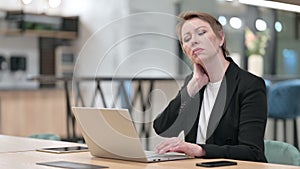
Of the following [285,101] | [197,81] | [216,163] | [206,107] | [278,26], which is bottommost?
[285,101]

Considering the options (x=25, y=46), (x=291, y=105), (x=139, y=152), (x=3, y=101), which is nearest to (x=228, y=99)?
(x=139, y=152)

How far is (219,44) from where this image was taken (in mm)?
2336

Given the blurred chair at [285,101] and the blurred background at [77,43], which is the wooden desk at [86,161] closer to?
the blurred chair at [285,101]

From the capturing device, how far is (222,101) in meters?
2.30

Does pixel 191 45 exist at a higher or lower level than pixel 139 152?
higher

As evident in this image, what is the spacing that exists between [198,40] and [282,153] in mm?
496

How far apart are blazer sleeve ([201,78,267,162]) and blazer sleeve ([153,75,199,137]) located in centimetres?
18

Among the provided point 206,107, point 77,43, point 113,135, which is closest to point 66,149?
point 113,135

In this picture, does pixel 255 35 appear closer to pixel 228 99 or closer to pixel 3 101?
pixel 3 101

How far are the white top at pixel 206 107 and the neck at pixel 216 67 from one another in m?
0.02

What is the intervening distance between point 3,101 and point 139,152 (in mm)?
6049

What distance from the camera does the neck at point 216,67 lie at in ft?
7.60

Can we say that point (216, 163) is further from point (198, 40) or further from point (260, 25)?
point (260, 25)

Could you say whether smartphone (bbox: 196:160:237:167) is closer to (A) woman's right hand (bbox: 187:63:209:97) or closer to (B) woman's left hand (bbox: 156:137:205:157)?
(B) woman's left hand (bbox: 156:137:205:157)
